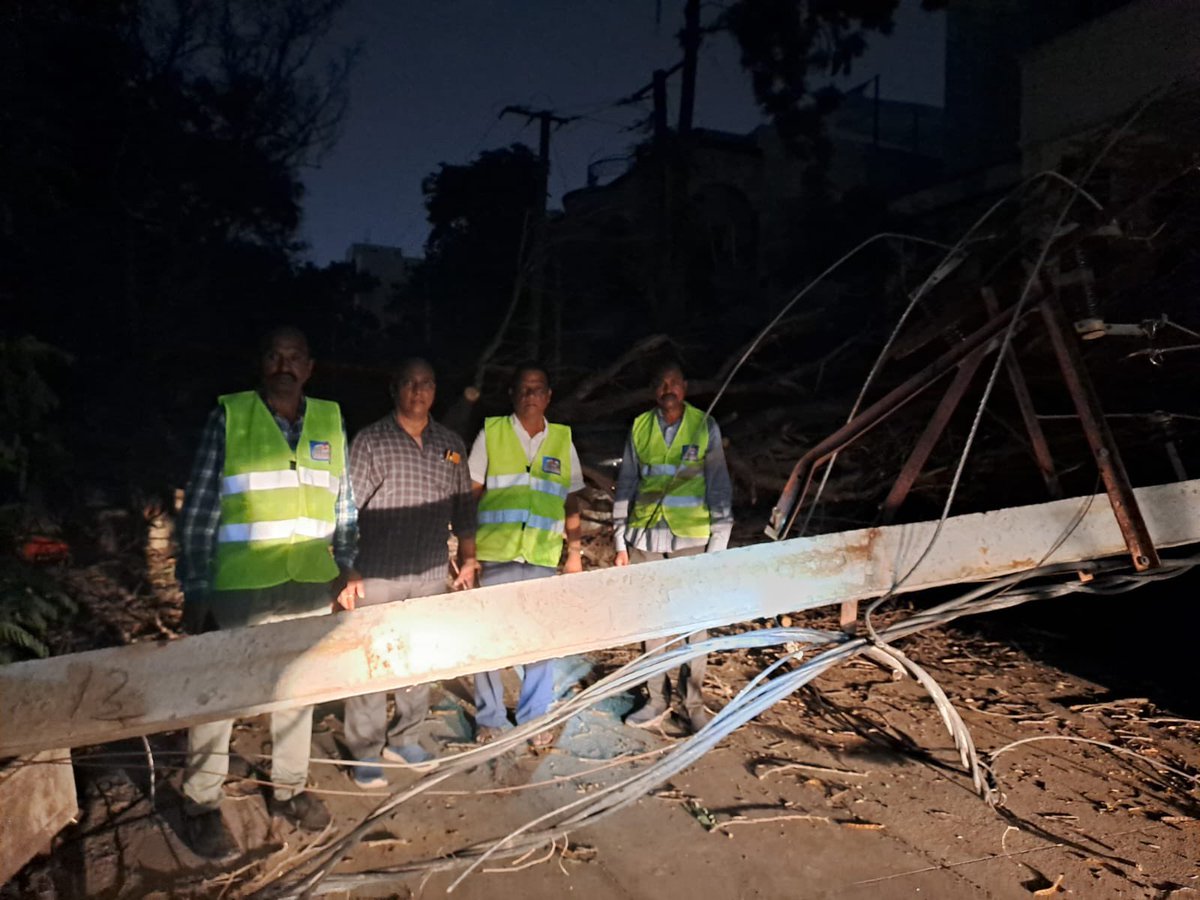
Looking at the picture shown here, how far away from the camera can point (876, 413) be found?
2.52 metres

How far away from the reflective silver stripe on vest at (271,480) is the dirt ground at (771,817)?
3.32ft

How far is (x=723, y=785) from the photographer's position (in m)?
3.90

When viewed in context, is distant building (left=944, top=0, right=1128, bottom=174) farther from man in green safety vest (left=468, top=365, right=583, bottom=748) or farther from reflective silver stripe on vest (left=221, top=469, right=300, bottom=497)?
reflective silver stripe on vest (left=221, top=469, right=300, bottom=497)

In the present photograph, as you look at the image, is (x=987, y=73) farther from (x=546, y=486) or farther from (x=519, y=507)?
(x=519, y=507)

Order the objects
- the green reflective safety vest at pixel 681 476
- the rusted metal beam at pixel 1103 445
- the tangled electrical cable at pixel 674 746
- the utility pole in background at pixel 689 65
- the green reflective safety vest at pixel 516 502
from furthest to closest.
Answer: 1. the utility pole in background at pixel 689 65
2. the green reflective safety vest at pixel 681 476
3. the green reflective safety vest at pixel 516 502
4. the rusted metal beam at pixel 1103 445
5. the tangled electrical cable at pixel 674 746

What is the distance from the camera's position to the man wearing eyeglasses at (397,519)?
12.1 ft

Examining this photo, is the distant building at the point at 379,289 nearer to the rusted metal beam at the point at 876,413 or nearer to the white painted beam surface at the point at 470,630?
the rusted metal beam at the point at 876,413

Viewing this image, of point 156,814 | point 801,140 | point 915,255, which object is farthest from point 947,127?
point 156,814

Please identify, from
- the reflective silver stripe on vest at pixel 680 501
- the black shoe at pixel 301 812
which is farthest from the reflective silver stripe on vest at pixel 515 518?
the black shoe at pixel 301 812

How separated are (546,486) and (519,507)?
0.18 metres

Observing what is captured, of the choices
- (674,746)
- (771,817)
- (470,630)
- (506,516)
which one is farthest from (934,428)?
(506,516)

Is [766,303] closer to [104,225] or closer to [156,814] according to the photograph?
[104,225]

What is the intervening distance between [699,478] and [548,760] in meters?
1.67

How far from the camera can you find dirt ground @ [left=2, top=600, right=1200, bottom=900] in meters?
3.11
